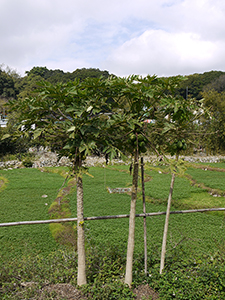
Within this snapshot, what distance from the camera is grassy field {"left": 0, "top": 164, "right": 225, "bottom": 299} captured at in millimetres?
2107

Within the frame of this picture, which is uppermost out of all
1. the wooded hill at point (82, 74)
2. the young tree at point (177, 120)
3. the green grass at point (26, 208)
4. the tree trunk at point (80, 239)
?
the wooded hill at point (82, 74)

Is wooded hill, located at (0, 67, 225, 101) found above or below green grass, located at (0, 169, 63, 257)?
above

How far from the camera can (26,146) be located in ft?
44.1

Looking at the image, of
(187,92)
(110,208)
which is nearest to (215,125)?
(187,92)

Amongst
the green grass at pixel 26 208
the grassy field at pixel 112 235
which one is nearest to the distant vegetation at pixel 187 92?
the grassy field at pixel 112 235

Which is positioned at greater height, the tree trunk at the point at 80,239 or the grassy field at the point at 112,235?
the tree trunk at the point at 80,239

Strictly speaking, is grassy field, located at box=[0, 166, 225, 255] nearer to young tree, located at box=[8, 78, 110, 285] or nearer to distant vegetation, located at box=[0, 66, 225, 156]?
young tree, located at box=[8, 78, 110, 285]

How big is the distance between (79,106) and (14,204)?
5452mm

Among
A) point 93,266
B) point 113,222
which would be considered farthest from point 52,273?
point 113,222

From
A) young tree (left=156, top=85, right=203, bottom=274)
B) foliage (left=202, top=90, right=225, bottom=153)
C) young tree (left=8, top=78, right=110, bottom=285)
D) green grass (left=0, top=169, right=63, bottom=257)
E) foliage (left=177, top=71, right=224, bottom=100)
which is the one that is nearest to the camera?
young tree (left=8, top=78, right=110, bottom=285)

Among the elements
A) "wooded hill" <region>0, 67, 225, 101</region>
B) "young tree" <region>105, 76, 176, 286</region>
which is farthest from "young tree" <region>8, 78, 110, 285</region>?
"wooded hill" <region>0, 67, 225, 101</region>

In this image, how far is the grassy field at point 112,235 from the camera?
211 cm

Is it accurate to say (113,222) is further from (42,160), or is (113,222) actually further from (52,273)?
(42,160)

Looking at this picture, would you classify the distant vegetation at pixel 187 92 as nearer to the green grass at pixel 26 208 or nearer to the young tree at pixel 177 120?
the young tree at pixel 177 120
